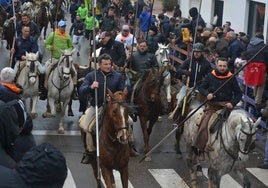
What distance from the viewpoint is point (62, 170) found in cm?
477

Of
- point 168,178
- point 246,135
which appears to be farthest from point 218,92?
point 168,178

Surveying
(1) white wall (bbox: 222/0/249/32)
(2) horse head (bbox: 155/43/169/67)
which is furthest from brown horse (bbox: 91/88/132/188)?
(1) white wall (bbox: 222/0/249/32)

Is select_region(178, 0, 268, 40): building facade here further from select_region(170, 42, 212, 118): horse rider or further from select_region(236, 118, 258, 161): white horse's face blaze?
select_region(236, 118, 258, 161): white horse's face blaze

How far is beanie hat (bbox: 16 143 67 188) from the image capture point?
4664mm

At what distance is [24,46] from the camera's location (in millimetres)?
16688

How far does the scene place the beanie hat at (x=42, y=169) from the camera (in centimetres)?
466

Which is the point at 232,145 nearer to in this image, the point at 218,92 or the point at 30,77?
the point at 218,92

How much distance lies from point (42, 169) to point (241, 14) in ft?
78.2

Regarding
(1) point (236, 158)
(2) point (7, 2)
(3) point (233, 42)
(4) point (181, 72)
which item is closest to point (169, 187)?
(1) point (236, 158)

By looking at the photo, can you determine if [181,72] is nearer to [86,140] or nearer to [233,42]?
[86,140]

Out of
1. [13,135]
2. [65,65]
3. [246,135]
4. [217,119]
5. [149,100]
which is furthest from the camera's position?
[65,65]

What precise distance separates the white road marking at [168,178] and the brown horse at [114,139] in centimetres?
210

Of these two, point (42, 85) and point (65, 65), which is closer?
point (65, 65)

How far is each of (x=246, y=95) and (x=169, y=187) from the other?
16.4 feet
